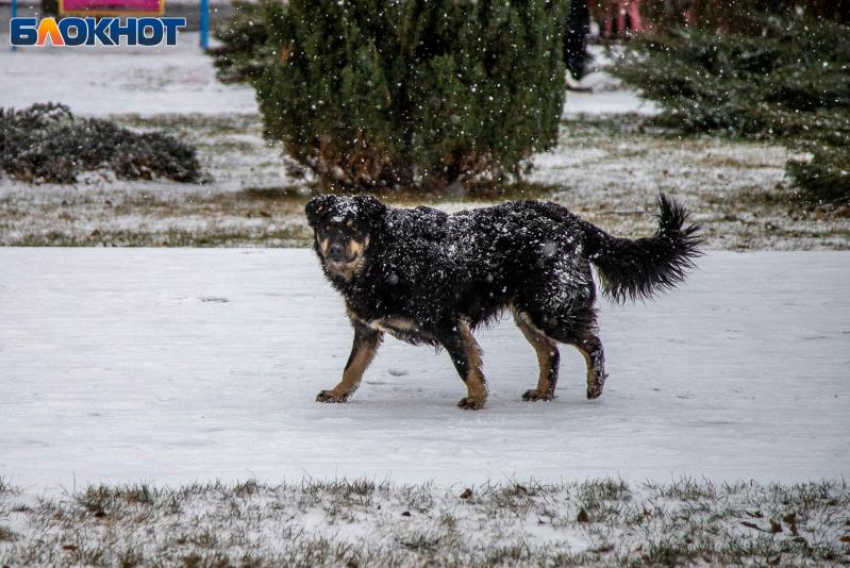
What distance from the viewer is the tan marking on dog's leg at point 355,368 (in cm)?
685

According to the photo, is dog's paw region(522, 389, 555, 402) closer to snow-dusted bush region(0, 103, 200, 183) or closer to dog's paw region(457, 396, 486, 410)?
dog's paw region(457, 396, 486, 410)

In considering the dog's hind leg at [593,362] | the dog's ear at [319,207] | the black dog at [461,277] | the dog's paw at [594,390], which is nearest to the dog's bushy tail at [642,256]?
the black dog at [461,277]

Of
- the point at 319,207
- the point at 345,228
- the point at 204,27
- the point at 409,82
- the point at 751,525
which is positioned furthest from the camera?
the point at 204,27

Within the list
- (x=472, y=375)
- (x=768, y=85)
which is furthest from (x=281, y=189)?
(x=472, y=375)

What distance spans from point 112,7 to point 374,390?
36425 millimetres

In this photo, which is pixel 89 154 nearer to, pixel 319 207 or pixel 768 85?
pixel 768 85

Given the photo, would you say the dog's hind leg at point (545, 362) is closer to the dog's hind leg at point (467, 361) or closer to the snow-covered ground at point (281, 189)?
the dog's hind leg at point (467, 361)

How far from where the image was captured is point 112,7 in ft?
133

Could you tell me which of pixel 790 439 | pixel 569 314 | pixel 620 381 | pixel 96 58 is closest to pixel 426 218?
pixel 569 314

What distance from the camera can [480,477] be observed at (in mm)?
5309

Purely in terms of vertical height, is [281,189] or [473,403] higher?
[473,403]

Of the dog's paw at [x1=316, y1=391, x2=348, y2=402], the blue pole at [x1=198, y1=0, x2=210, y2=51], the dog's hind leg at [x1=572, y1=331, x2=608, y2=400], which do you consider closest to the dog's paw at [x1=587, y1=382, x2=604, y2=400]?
the dog's hind leg at [x1=572, y1=331, x2=608, y2=400]

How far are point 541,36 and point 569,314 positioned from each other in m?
12.1

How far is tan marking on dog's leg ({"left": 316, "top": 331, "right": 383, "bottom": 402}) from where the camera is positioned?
270 inches
